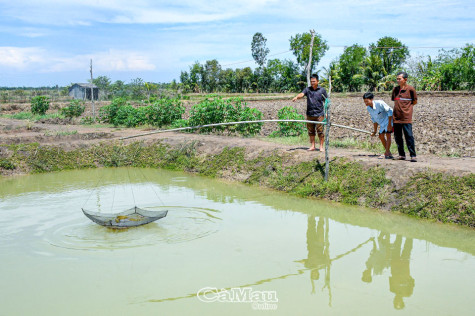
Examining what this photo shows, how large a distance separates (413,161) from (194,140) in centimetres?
555

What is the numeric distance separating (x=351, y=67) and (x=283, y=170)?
24.5m

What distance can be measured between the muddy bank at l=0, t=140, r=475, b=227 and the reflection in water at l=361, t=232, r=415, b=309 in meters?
0.98

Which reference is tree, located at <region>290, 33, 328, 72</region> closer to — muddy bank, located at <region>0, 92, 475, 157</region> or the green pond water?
muddy bank, located at <region>0, 92, 475, 157</region>

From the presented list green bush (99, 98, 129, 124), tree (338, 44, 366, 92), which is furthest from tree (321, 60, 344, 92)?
green bush (99, 98, 129, 124)

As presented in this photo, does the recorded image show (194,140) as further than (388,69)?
No

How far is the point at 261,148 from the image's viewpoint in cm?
890

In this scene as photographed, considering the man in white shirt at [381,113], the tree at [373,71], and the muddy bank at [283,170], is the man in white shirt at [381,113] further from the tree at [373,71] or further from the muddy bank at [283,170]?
the tree at [373,71]

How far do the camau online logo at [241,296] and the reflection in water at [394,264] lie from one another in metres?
1.00

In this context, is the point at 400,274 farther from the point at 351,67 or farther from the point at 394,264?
the point at 351,67

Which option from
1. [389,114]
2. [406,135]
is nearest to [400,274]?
[406,135]

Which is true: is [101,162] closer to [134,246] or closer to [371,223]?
[134,246]

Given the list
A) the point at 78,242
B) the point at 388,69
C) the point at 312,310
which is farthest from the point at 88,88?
the point at 312,310

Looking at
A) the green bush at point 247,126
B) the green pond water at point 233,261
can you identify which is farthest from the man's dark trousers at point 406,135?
the green bush at point 247,126

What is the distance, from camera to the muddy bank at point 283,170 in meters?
5.71
